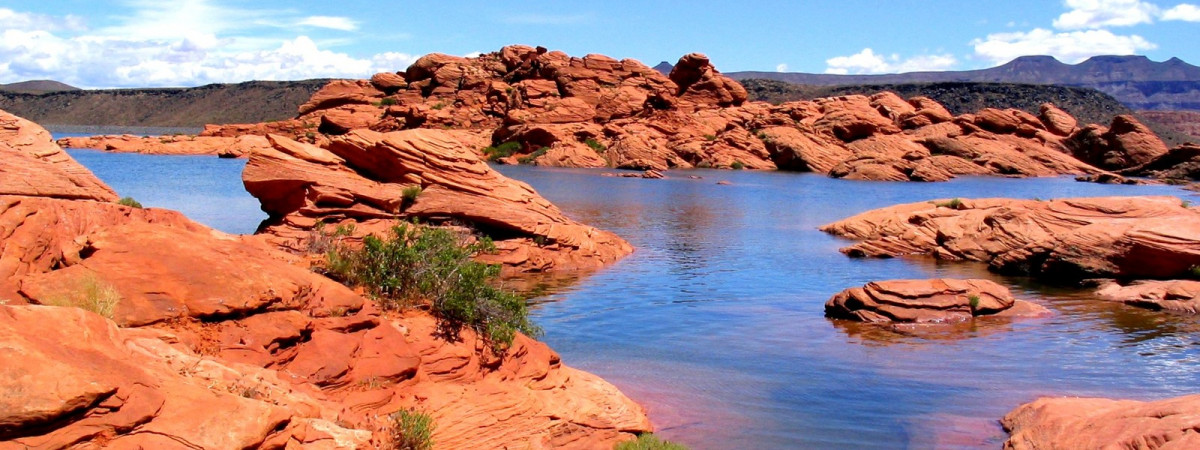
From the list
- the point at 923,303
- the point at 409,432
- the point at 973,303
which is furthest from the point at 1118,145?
the point at 409,432

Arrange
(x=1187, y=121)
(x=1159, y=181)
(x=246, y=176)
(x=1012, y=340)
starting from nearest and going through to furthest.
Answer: (x=1012, y=340)
(x=246, y=176)
(x=1159, y=181)
(x=1187, y=121)

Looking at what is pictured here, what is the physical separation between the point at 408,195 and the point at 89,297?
42.8ft

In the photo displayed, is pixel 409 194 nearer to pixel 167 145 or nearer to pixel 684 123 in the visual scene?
pixel 684 123

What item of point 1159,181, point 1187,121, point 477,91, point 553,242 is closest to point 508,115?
point 477,91

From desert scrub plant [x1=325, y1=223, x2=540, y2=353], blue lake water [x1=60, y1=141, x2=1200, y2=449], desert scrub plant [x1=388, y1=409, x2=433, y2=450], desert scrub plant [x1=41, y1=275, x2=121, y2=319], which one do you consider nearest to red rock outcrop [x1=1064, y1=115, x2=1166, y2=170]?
blue lake water [x1=60, y1=141, x2=1200, y2=449]

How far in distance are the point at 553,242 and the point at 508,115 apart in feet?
158

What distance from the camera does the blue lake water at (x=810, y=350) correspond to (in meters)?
10.3

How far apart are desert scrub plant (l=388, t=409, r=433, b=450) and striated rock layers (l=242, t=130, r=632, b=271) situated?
10927 millimetres

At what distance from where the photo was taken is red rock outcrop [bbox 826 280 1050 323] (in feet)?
50.9

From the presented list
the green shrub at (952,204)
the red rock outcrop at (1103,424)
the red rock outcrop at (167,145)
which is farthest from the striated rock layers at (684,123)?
the red rock outcrop at (1103,424)

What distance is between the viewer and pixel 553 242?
20734 mm

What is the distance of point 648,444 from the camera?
8695mm

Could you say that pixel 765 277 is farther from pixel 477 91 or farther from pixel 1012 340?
pixel 477 91

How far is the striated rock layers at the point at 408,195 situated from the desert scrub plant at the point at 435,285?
27.6 feet
